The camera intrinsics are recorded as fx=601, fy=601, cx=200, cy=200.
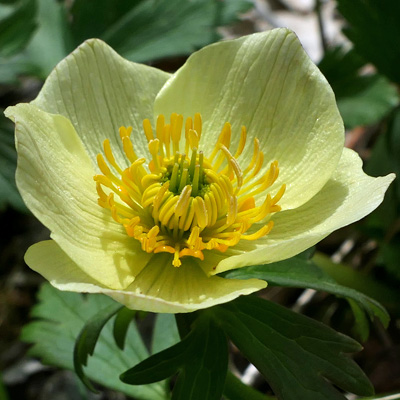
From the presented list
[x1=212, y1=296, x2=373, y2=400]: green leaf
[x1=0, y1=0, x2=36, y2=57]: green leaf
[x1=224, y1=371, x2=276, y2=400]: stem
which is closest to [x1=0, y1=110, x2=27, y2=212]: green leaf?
[x1=0, y1=0, x2=36, y2=57]: green leaf

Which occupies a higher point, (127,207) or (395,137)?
(127,207)

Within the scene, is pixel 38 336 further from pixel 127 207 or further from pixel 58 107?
pixel 58 107

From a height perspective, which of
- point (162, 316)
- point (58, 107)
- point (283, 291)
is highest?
point (58, 107)

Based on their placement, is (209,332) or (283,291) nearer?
(209,332)

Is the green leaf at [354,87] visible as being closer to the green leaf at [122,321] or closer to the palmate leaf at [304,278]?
the palmate leaf at [304,278]

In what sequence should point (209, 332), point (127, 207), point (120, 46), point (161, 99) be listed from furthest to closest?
point (120, 46) < point (161, 99) < point (127, 207) < point (209, 332)

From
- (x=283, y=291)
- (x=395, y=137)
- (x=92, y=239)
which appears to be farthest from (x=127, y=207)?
(x=395, y=137)

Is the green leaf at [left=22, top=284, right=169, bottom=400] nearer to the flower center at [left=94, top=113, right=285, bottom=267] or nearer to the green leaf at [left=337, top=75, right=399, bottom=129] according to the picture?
the flower center at [left=94, top=113, right=285, bottom=267]

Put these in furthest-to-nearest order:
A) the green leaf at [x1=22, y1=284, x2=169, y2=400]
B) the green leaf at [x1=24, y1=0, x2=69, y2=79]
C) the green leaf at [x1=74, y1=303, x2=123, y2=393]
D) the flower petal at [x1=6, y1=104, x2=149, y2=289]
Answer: the green leaf at [x1=24, y1=0, x2=69, y2=79] < the green leaf at [x1=22, y1=284, x2=169, y2=400] < the green leaf at [x1=74, y1=303, x2=123, y2=393] < the flower petal at [x1=6, y1=104, x2=149, y2=289]
